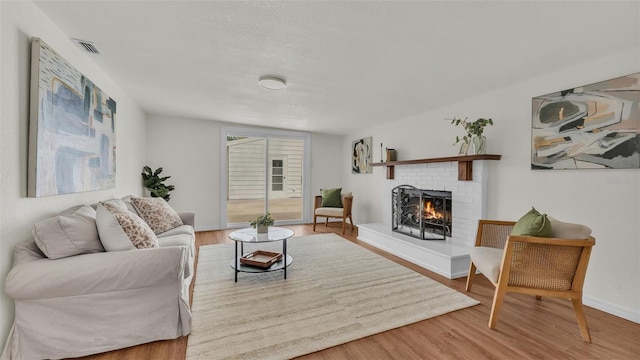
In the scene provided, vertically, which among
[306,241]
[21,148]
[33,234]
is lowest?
[306,241]

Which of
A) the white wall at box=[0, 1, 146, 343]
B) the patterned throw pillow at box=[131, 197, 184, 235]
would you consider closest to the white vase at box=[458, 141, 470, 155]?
the patterned throw pillow at box=[131, 197, 184, 235]

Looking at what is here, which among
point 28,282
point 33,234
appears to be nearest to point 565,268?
point 28,282

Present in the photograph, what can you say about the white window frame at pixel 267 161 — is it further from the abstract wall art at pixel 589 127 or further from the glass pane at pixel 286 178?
the abstract wall art at pixel 589 127

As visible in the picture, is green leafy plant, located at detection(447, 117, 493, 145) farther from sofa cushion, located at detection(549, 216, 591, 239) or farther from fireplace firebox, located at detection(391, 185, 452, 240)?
sofa cushion, located at detection(549, 216, 591, 239)

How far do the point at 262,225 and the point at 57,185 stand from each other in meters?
1.70

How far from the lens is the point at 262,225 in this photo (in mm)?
2887

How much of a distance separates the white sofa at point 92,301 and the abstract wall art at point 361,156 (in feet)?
14.2

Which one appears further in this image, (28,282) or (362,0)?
(362,0)

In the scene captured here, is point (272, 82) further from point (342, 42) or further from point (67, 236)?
point (67, 236)

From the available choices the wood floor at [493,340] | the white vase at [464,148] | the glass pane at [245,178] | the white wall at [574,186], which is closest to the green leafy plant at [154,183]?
the glass pane at [245,178]

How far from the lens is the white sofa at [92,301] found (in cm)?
148

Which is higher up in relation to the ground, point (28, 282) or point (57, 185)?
point (57, 185)

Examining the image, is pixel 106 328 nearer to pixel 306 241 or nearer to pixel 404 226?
pixel 306 241

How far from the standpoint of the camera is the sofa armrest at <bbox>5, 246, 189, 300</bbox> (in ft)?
4.76
